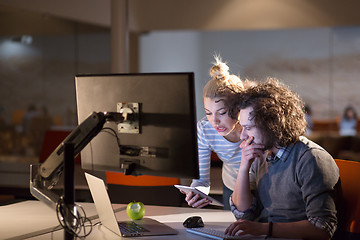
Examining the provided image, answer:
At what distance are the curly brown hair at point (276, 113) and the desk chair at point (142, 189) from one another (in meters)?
1.31

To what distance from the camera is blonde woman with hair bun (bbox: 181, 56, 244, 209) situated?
7.44 ft

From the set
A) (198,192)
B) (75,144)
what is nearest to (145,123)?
(75,144)

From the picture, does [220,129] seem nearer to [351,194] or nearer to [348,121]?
[351,194]

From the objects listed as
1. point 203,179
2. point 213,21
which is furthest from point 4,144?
point 203,179

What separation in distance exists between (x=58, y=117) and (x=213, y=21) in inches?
151

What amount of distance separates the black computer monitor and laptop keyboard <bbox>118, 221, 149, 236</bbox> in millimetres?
263

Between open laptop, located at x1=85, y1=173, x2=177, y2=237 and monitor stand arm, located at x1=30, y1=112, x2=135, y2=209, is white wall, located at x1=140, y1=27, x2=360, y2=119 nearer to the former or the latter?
open laptop, located at x1=85, y1=173, x2=177, y2=237

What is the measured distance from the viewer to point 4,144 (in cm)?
852

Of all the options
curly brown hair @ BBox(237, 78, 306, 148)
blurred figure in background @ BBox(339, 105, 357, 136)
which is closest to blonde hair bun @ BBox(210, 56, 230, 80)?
curly brown hair @ BBox(237, 78, 306, 148)

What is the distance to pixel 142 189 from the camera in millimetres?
3209

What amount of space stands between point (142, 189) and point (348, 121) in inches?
244

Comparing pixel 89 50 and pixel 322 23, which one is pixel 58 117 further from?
pixel 322 23

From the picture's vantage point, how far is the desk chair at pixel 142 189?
3.15m

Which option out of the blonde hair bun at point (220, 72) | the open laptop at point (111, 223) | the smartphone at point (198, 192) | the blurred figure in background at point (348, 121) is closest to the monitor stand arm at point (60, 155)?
the open laptop at point (111, 223)
